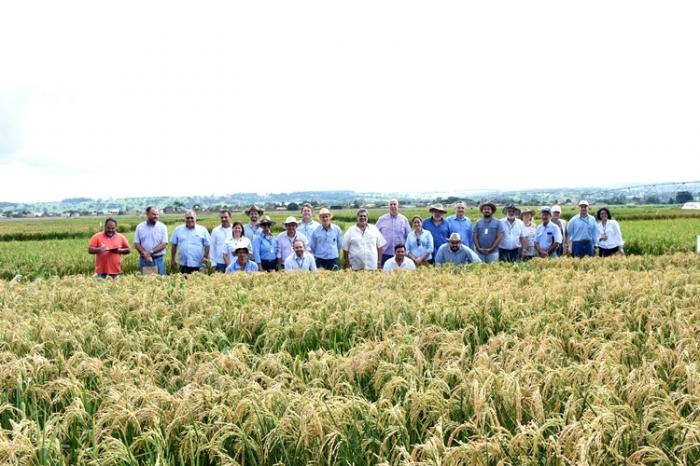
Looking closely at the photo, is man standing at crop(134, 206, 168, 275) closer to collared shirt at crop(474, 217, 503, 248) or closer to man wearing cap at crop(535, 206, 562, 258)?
collared shirt at crop(474, 217, 503, 248)

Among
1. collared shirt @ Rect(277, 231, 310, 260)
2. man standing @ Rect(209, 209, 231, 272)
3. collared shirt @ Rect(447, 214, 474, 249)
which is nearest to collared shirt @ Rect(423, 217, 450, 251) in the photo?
collared shirt @ Rect(447, 214, 474, 249)

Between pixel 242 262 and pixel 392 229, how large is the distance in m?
3.94

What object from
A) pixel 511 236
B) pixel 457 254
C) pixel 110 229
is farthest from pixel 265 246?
pixel 511 236

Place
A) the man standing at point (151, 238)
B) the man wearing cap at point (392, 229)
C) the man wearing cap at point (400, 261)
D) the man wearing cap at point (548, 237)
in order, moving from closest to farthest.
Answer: the man wearing cap at point (400, 261)
the man standing at point (151, 238)
the man wearing cap at point (392, 229)
the man wearing cap at point (548, 237)

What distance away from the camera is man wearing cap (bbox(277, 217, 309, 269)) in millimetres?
13852

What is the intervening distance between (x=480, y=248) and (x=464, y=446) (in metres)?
12.8

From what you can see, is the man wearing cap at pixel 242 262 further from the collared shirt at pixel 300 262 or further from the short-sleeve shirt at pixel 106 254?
the short-sleeve shirt at pixel 106 254

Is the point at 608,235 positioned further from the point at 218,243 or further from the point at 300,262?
the point at 218,243

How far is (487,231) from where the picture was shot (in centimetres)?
1517

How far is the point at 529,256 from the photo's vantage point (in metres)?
17.5

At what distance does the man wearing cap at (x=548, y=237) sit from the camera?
16.9 metres

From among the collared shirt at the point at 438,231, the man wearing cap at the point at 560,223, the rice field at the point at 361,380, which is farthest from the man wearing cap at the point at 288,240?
the man wearing cap at the point at 560,223

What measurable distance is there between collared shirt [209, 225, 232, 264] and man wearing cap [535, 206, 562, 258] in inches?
342

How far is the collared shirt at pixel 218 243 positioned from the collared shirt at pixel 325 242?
2284mm
